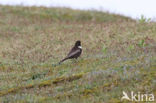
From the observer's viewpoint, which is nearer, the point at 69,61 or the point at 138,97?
the point at 138,97

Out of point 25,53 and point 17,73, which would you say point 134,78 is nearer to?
point 17,73

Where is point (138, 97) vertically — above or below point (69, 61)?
above

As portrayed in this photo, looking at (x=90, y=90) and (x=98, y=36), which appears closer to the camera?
(x=90, y=90)

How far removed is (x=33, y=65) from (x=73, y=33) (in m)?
9.99

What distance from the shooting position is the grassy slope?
10539mm

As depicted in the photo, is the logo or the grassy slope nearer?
the logo

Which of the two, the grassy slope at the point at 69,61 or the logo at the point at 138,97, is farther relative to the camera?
the grassy slope at the point at 69,61

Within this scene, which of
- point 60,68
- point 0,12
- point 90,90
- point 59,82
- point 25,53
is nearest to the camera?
point 90,90

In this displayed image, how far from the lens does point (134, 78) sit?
35.0 feet

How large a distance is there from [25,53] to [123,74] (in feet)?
34.4

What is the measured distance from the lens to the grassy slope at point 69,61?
10.5 metres

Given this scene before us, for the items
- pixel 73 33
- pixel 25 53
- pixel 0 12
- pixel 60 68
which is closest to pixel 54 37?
pixel 73 33

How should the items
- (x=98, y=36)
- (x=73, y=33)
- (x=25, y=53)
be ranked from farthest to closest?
1. (x=73, y=33)
2. (x=98, y=36)
3. (x=25, y=53)

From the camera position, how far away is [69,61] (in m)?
16.1
